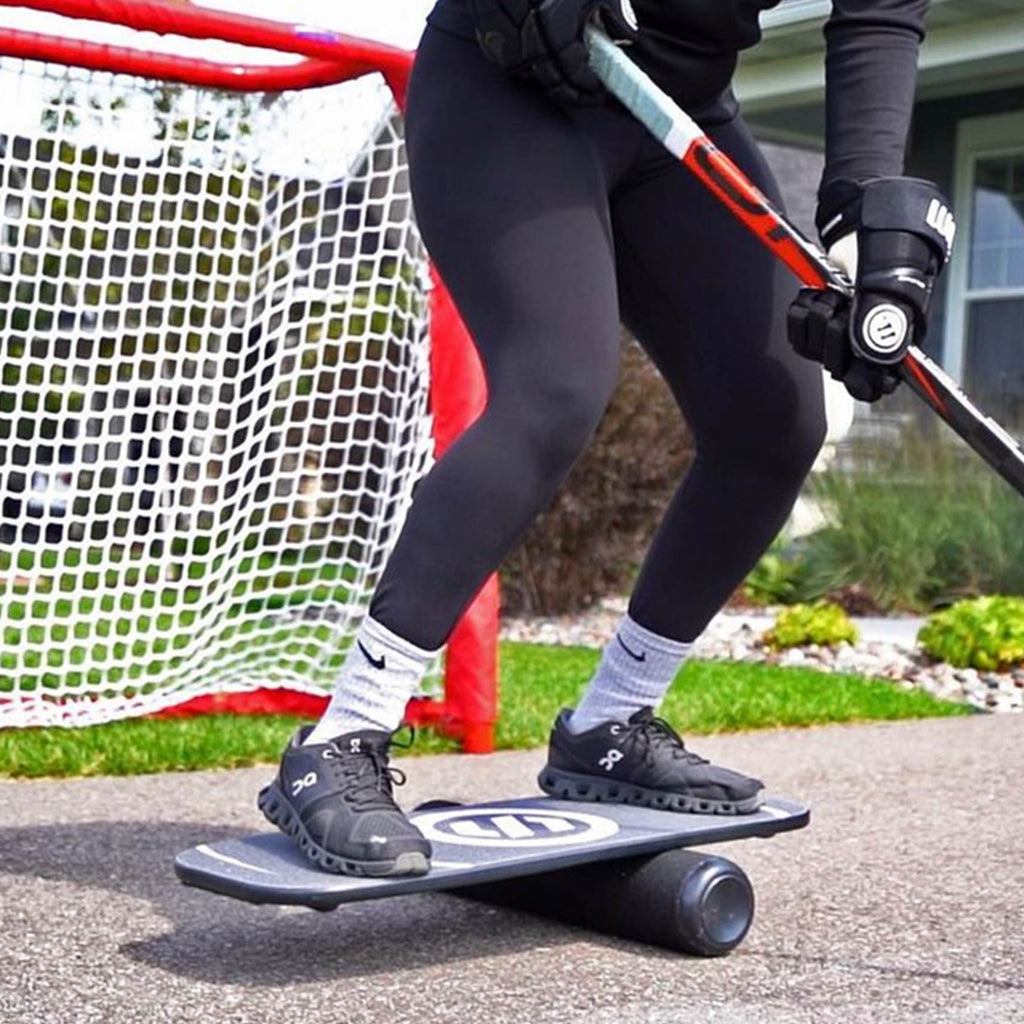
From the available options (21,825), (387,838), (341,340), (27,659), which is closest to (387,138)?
(341,340)

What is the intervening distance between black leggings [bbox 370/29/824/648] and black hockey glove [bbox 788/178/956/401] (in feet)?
1.08

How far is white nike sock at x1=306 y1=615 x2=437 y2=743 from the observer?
2.45 metres

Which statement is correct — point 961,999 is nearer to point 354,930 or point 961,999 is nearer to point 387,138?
point 354,930

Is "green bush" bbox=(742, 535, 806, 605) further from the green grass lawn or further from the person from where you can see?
the person

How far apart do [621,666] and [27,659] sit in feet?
9.32

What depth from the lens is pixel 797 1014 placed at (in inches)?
89.1

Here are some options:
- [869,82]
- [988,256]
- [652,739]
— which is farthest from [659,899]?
[988,256]

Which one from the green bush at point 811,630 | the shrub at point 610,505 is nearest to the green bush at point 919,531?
the shrub at point 610,505

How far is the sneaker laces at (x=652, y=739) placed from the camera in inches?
111

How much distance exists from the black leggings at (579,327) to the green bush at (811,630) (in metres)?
4.54

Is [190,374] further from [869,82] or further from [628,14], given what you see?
[869,82]

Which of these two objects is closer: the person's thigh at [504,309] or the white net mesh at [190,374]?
the person's thigh at [504,309]

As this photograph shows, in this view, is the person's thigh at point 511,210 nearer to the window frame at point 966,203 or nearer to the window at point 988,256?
the window at point 988,256

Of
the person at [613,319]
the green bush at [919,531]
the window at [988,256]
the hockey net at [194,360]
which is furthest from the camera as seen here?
the window at [988,256]
